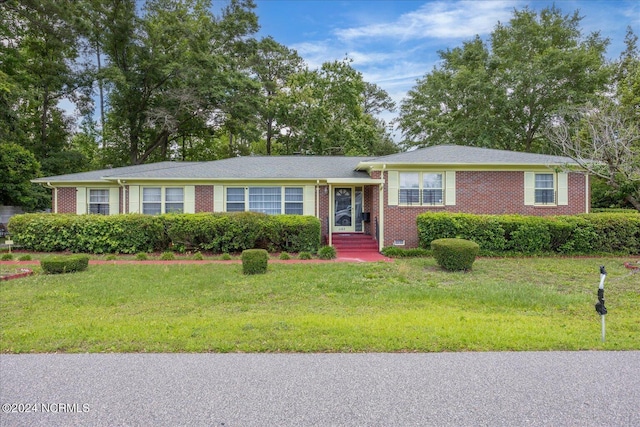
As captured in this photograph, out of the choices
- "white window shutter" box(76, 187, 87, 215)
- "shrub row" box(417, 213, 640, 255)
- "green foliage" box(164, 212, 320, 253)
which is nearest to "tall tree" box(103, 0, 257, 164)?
Answer: "white window shutter" box(76, 187, 87, 215)

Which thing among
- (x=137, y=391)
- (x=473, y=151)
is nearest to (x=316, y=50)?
(x=473, y=151)

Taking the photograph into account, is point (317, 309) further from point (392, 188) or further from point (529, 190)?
point (529, 190)

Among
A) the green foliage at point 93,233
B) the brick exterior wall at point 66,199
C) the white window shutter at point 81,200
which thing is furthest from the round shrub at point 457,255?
the brick exterior wall at point 66,199

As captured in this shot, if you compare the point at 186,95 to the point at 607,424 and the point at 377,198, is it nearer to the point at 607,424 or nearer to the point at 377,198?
the point at 377,198

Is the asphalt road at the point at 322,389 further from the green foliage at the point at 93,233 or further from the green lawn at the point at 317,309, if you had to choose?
the green foliage at the point at 93,233

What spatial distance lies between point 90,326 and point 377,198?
33.9 feet

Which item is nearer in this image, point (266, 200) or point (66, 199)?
point (266, 200)

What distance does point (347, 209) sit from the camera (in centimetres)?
1527

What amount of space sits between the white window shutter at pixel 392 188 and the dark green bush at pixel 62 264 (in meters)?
9.83

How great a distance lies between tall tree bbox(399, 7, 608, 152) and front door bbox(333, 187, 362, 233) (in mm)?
14183

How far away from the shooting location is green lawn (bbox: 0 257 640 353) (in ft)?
14.4

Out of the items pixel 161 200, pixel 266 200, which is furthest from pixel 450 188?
pixel 161 200

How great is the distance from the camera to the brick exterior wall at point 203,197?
14438mm

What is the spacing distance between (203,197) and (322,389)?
40.6 ft
